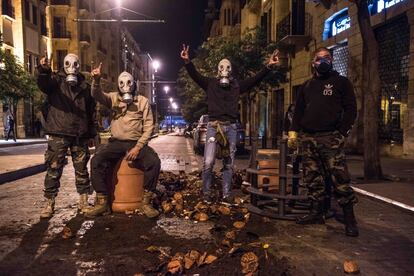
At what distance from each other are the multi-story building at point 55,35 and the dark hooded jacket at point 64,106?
12543 mm

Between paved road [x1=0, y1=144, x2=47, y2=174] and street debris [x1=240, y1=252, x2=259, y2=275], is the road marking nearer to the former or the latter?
street debris [x1=240, y1=252, x2=259, y2=275]

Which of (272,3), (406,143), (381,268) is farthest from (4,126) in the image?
(381,268)

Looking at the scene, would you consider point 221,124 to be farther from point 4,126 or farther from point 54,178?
point 4,126

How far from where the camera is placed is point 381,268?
144 inches

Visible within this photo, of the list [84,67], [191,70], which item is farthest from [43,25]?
[191,70]

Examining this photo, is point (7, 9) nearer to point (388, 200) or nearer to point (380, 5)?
point (380, 5)

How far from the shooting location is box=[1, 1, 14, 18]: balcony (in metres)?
32.1

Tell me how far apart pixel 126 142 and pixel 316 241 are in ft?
8.86

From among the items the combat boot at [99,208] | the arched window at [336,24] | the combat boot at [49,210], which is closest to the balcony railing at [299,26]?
the arched window at [336,24]

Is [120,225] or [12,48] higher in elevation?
[12,48]

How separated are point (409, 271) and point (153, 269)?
7.01 ft

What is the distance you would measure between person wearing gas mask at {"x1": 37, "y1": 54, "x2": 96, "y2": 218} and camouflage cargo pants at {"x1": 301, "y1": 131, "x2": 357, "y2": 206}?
2.90m

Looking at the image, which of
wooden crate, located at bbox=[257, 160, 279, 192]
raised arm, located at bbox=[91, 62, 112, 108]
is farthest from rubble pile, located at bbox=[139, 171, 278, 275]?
raised arm, located at bbox=[91, 62, 112, 108]

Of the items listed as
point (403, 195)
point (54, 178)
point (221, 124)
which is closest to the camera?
point (54, 178)
